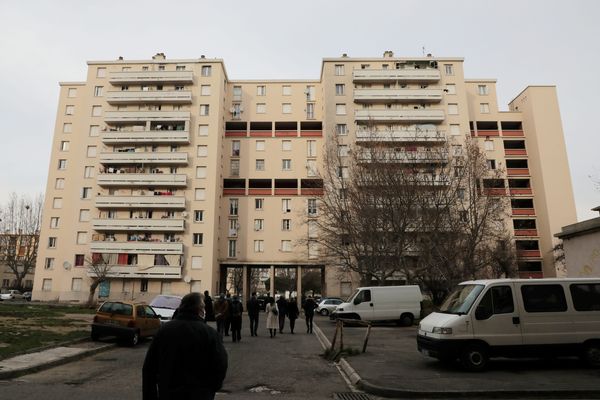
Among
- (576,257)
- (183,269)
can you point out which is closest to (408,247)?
(576,257)

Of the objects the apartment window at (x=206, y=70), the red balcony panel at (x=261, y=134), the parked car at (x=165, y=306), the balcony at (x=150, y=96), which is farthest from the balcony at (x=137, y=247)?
the parked car at (x=165, y=306)

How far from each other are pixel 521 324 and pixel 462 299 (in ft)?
4.31

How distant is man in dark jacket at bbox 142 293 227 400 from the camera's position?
10.9 feet

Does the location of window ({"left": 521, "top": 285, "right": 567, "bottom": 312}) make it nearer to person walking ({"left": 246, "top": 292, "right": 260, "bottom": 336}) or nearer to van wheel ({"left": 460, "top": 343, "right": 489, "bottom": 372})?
van wheel ({"left": 460, "top": 343, "right": 489, "bottom": 372})

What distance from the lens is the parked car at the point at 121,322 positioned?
14.0 m

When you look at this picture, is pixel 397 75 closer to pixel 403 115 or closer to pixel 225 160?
pixel 403 115

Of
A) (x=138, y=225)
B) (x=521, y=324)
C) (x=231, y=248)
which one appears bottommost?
(x=521, y=324)

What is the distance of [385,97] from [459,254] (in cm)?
3172

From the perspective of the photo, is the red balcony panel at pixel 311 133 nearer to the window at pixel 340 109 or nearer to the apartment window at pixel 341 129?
the apartment window at pixel 341 129

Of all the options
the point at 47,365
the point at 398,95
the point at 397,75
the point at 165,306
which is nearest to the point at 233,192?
the point at 398,95

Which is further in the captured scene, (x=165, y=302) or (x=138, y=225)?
(x=138, y=225)

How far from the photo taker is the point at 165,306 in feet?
61.4

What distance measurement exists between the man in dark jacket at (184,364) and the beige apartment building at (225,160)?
42.4 meters

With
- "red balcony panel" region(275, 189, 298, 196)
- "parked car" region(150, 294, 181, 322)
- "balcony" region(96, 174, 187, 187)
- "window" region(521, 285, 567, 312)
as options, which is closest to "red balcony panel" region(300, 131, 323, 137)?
"red balcony panel" region(275, 189, 298, 196)
